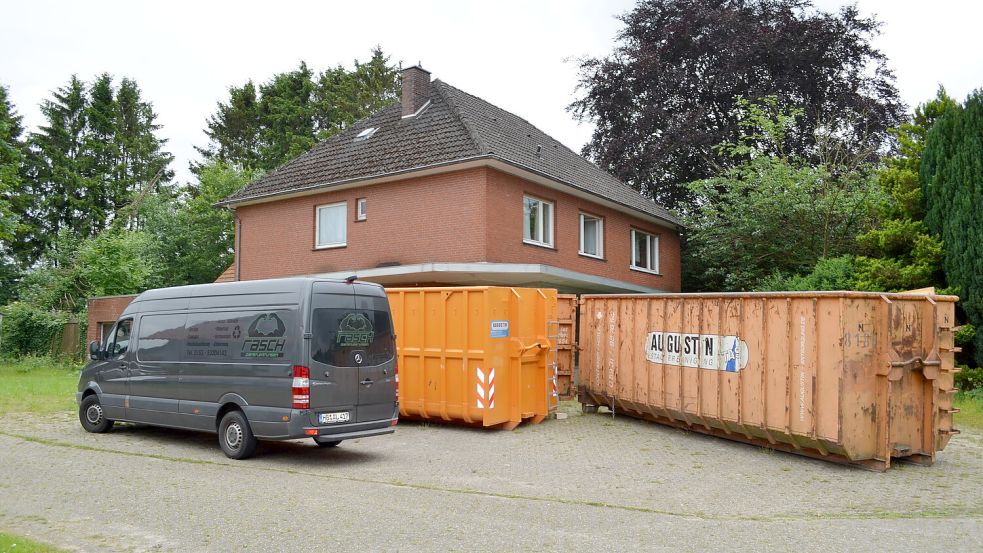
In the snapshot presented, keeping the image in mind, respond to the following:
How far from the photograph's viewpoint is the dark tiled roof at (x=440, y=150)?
1973cm

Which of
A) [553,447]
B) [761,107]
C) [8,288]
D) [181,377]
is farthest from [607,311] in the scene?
[8,288]

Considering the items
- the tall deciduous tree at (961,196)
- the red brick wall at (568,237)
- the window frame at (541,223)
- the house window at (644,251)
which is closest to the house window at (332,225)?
the red brick wall at (568,237)

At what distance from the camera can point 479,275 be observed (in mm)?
18344

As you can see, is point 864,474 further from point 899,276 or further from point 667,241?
point 667,241

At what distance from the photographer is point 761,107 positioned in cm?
2747

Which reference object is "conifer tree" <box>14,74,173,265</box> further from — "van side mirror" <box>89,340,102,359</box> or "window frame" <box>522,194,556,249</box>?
"van side mirror" <box>89,340,102,359</box>

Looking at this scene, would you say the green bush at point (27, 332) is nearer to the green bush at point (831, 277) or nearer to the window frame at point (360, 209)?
the window frame at point (360, 209)

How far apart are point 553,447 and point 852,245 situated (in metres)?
14.9

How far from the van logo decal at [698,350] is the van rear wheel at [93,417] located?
28.9ft

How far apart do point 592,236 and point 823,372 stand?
45.5ft

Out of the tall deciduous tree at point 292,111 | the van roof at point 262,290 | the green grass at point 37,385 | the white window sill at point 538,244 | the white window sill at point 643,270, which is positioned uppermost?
the tall deciduous tree at point 292,111

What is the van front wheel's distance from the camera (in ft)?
31.5

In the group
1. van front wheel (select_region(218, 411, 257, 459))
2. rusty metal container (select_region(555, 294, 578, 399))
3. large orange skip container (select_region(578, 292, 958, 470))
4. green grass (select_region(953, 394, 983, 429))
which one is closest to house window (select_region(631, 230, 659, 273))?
rusty metal container (select_region(555, 294, 578, 399))

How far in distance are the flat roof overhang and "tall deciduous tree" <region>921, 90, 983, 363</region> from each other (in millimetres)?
8069
